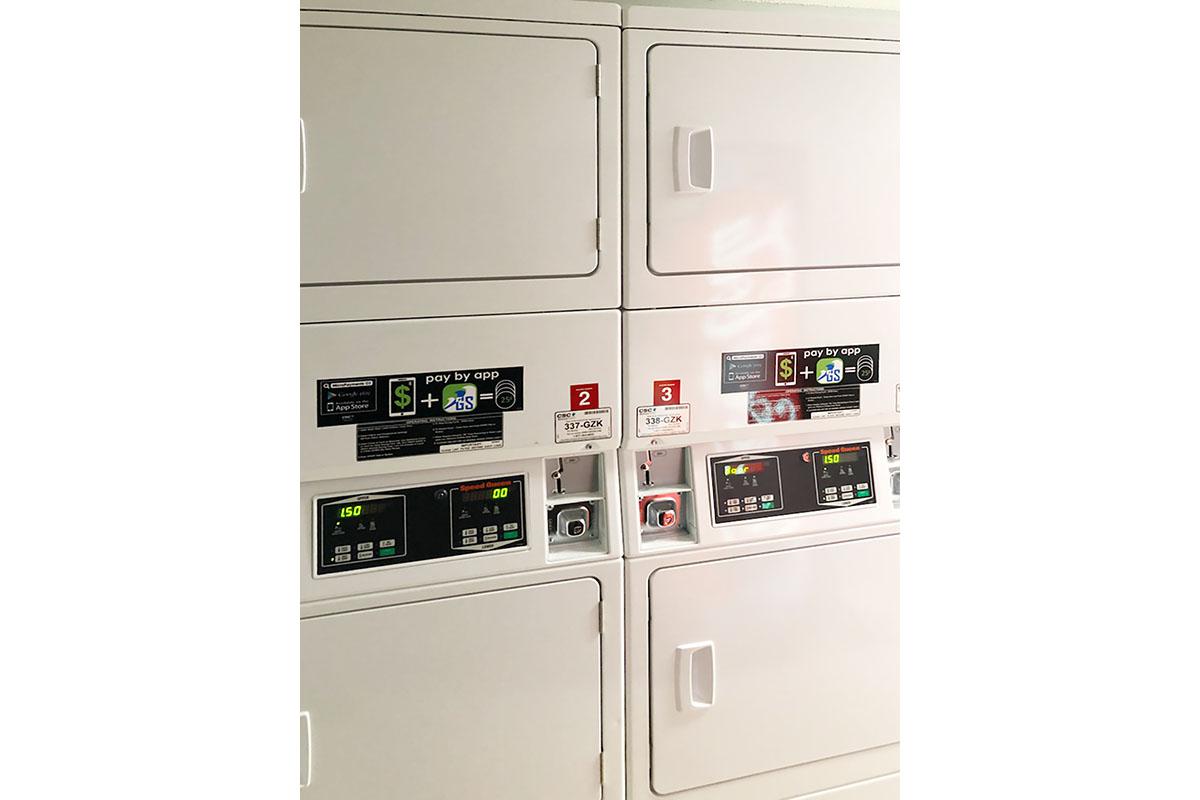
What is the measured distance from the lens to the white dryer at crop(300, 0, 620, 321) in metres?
2.09

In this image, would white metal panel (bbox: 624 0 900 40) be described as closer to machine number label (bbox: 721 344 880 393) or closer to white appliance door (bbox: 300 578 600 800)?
machine number label (bbox: 721 344 880 393)

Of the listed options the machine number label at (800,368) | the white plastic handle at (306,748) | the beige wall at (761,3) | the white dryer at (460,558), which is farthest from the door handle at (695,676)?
the beige wall at (761,3)

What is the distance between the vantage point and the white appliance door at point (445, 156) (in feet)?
6.84

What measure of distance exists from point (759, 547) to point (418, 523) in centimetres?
90

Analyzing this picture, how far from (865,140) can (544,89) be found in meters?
0.87

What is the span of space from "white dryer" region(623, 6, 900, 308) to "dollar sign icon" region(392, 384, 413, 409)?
22.1 inches

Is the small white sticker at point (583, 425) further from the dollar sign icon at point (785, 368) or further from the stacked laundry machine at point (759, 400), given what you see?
the dollar sign icon at point (785, 368)

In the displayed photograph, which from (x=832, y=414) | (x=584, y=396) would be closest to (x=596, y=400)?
(x=584, y=396)

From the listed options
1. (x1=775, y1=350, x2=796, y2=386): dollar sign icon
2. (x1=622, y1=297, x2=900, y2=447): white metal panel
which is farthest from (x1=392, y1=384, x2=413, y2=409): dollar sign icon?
(x1=775, y1=350, x2=796, y2=386): dollar sign icon

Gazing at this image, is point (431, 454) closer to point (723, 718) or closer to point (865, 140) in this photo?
point (723, 718)

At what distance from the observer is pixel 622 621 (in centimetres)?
253

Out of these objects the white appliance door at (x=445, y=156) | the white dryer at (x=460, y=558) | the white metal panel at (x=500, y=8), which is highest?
the white metal panel at (x=500, y=8)

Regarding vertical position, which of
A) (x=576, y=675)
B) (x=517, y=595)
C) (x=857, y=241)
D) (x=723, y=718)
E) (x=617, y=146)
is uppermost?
(x=617, y=146)

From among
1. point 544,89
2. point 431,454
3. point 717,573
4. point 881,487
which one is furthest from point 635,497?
point 544,89
